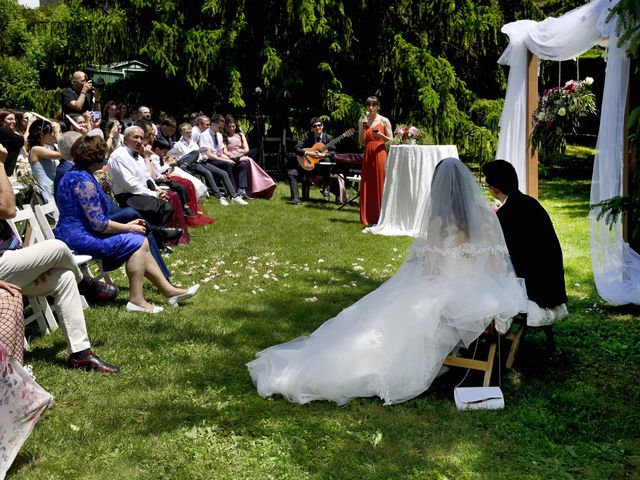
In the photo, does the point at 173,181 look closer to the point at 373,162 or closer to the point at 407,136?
the point at 373,162

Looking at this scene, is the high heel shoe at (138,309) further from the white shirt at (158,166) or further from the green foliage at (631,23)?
the white shirt at (158,166)

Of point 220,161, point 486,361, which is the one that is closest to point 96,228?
point 486,361

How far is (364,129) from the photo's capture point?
11.8 m

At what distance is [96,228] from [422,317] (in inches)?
122

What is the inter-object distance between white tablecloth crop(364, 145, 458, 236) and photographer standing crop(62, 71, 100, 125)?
5.25 meters

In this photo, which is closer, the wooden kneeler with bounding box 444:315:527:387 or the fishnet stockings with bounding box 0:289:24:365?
the fishnet stockings with bounding box 0:289:24:365

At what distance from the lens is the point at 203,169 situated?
45.4ft

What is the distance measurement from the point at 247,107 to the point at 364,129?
783 centimetres

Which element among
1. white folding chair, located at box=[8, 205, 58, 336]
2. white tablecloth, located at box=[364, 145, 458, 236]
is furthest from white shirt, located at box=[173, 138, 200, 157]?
white folding chair, located at box=[8, 205, 58, 336]

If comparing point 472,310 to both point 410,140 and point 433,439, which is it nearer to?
point 433,439

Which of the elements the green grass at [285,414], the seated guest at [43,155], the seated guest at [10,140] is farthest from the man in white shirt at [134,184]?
the green grass at [285,414]

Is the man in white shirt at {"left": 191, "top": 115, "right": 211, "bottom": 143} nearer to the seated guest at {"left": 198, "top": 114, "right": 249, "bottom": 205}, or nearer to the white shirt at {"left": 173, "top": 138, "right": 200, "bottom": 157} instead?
the seated guest at {"left": 198, "top": 114, "right": 249, "bottom": 205}

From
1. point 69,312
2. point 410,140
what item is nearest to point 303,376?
point 69,312

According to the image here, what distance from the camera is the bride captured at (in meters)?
4.43
